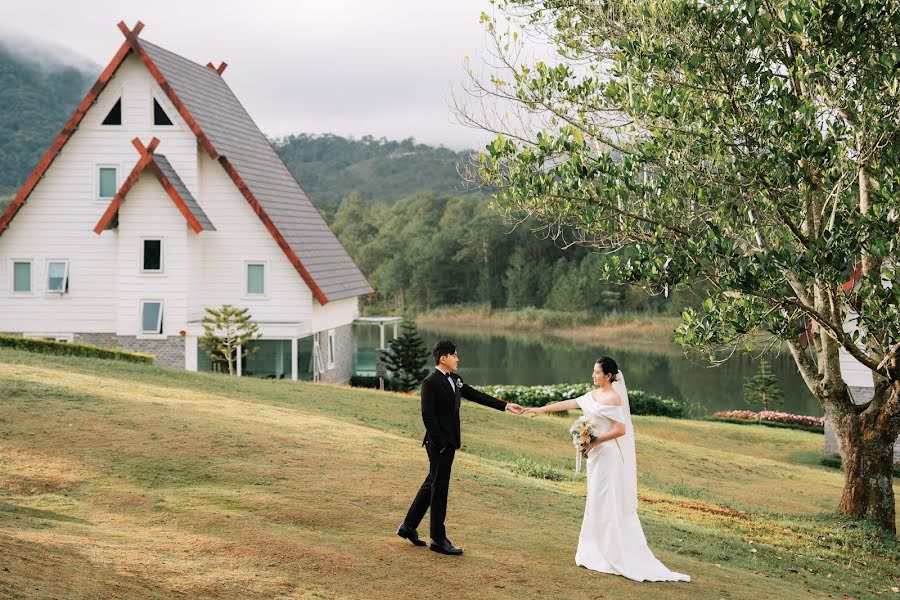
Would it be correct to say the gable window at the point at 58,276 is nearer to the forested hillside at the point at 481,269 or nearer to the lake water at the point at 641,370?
the lake water at the point at 641,370

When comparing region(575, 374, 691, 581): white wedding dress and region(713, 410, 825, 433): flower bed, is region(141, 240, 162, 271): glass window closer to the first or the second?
region(713, 410, 825, 433): flower bed

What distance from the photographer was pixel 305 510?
38.6ft

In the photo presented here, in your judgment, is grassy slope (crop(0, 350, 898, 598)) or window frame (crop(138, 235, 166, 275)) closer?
grassy slope (crop(0, 350, 898, 598))

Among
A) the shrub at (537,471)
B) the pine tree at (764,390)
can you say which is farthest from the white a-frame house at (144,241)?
the pine tree at (764,390)

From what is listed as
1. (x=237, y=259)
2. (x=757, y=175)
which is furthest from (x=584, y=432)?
(x=237, y=259)

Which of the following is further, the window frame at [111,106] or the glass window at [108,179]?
the glass window at [108,179]

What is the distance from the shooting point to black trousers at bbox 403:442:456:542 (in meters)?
10.1

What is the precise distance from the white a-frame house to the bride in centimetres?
2302

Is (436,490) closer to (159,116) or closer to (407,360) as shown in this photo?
(407,360)

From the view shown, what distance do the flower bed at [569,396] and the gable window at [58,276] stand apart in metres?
14.8

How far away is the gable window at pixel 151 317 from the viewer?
106 ft

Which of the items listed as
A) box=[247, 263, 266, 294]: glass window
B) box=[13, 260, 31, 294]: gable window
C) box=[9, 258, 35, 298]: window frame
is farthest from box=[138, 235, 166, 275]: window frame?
box=[13, 260, 31, 294]: gable window

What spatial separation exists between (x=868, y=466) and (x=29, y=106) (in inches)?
5475

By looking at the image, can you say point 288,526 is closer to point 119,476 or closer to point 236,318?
point 119,476
